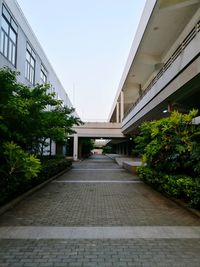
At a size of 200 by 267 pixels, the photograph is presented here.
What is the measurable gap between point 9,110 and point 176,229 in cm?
526

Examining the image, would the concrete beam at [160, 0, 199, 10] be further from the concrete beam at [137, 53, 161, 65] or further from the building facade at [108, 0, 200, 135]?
the concrete beam at [137, 53, 161, 65]

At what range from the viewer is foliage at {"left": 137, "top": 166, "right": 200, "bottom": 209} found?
766cm

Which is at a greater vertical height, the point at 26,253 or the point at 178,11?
the point at 178,11

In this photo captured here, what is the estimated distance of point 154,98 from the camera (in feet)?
56.6

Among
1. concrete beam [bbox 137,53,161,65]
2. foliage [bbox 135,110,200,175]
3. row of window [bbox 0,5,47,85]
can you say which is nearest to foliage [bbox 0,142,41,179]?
foliage [bbox 135,110,200,175]

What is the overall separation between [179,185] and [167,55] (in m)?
18.0

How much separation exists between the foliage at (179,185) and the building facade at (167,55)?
380cm

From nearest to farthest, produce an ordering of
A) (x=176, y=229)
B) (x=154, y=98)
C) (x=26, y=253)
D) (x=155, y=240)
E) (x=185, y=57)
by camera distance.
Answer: (x=26, y=253) → (x=155, y=240) → (x=176, y=229) → (x=185, y=57) → (x=154, y=98)

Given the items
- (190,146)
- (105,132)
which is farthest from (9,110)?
(105,132)

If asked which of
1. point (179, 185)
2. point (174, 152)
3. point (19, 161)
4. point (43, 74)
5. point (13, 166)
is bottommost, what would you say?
point (179, 185)

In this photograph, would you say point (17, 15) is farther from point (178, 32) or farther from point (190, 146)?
point (190, 146)

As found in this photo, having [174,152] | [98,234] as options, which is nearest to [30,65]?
[174,152]

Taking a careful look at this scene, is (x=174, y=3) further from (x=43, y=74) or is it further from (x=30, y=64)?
(x=43, y=74)

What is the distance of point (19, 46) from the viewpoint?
64.7 feet
